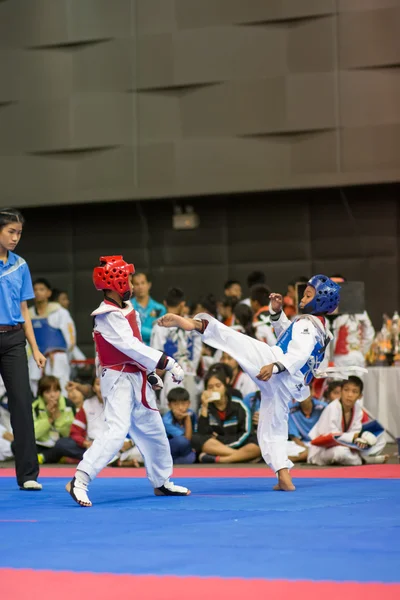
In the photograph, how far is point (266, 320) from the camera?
29.6 feet

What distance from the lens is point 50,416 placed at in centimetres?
892

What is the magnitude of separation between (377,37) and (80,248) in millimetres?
4659

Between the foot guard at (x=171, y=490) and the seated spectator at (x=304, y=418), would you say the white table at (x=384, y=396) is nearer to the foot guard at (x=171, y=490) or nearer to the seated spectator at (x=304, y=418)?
the seated spectator at (x=304, y=418)

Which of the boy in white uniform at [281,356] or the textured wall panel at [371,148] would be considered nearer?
the boy in white uniform at [281,356]

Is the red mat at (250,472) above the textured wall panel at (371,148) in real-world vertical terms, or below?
below

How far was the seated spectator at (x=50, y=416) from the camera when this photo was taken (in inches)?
348

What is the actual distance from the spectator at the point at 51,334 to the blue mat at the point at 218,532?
13.1ft

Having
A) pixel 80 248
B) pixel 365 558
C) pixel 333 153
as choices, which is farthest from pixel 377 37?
pixel 365 558

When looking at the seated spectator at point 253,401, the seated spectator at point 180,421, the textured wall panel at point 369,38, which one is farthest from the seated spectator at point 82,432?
the textured wall panel at point 369,38

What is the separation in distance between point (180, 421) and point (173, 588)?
216 inches

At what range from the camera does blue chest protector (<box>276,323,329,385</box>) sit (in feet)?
19.4

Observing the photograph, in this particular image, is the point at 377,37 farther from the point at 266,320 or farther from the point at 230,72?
the point at 266,320

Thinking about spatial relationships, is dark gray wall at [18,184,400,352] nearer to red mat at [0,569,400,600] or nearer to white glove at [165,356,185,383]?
white glove at [165,356,185,383]

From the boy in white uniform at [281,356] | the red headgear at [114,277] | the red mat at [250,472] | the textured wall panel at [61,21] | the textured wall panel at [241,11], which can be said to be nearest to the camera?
the red headgear at [114,277]
